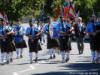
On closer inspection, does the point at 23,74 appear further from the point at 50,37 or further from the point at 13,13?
the point at 13,13

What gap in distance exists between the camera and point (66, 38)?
1647cm

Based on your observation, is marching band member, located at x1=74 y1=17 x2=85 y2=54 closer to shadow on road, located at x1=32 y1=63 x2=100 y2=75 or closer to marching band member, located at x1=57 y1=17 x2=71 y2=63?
marching band member, located at x1=57 y1=17 x2=71 y2=63

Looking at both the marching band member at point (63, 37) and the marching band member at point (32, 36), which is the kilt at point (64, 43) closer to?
the marching band member at point (63, 37)

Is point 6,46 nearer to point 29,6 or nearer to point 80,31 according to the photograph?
point 80,31

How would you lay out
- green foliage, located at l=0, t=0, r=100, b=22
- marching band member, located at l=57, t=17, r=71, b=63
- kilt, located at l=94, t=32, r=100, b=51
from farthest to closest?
green foliage, located at l=0, t=0, r=100, b=22 → marching band member, located at l=57, t=17, r=71, b=63 → kilt, located at l=94, t=32, r=100, b=51

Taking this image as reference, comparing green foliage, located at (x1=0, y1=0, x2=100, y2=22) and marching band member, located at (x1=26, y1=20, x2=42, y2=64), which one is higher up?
green foliage, located at (x1=0, y1=0, x2=100, y2=22)

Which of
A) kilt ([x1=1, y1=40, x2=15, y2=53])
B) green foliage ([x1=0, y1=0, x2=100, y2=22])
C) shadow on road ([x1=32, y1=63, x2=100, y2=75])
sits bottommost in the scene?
shadow on road ([x1=32, y1=63, x2=100, y2=75])

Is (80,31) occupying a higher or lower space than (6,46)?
higher

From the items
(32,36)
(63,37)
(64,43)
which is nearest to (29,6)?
(32,36)

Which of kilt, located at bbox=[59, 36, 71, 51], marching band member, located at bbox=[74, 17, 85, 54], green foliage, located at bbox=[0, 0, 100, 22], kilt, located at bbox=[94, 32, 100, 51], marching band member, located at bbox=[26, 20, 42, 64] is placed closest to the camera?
kilt, located at bbox=[94, 32, 100, 51]

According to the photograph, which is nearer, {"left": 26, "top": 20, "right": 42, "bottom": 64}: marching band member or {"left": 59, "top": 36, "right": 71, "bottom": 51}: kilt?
{"left": 59, "top": 36, "right": 71, "bottom": 51}: kilt

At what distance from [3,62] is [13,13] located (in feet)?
101

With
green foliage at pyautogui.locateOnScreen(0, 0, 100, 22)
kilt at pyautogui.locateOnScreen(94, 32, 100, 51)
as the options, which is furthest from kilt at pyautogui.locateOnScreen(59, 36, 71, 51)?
green foliage at pyautogui.locateOnScreen(0, 0, 100, 22)

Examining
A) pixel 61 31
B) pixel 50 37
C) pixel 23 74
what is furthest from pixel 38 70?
pixel 50 37
